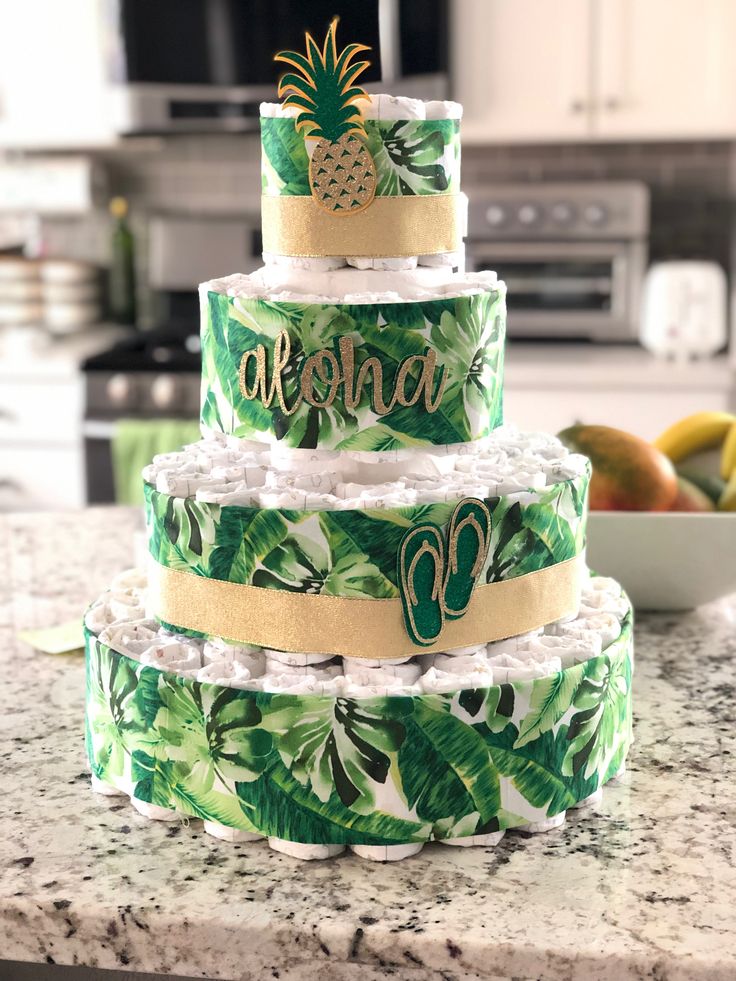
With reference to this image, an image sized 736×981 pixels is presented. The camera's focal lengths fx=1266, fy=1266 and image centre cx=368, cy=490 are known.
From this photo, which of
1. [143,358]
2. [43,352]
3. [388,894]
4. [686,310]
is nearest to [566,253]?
[686,310]

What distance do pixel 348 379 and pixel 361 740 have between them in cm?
27

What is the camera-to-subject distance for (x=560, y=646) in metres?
1.02

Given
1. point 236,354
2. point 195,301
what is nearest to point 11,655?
point 236,354

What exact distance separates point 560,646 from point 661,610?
0.51 metres

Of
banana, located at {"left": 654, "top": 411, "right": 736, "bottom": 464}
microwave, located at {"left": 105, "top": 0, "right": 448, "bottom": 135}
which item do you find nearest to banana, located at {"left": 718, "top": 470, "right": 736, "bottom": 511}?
banana, located at {"left": 654, "top": 411, "right": 736, "bottom": 464}

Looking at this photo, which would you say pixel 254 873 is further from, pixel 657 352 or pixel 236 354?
pixel 657 352

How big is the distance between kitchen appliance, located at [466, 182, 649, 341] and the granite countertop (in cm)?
246

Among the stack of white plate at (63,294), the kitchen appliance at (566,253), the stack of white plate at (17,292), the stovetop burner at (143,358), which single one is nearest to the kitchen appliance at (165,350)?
the stovetop burner at (143,358)

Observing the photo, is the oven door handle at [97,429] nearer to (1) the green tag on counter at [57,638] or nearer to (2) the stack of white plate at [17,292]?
(2) the stack of white plate at [17,292]

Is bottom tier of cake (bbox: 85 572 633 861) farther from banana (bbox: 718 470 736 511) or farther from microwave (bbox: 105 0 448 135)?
microwave (bbox: 105 0 448 135)

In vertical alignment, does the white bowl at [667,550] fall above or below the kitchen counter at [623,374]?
above

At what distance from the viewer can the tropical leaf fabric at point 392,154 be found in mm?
986

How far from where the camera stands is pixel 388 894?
35.1 inches

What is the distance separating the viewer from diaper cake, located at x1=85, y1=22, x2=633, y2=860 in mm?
945
